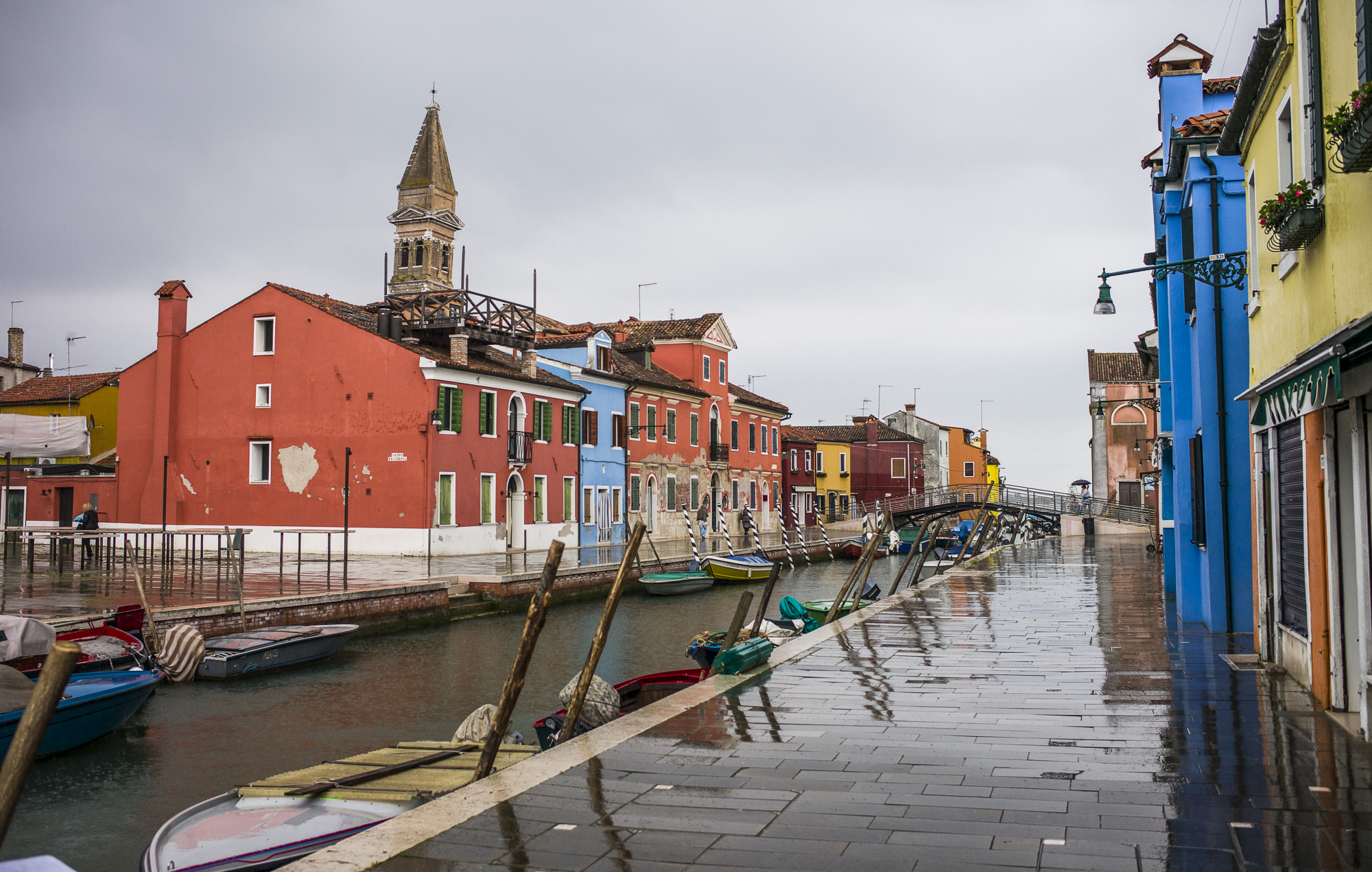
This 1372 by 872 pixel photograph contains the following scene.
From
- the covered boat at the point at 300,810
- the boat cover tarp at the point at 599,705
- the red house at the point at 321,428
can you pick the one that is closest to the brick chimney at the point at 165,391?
the red house at the point at 321,428

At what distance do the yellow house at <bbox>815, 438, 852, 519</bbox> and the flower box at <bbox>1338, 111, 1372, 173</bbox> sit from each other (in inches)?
2218

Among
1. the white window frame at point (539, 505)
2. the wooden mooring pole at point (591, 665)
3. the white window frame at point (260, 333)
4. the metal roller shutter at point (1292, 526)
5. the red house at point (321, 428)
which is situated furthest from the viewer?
the white window frame at point (539, 505)

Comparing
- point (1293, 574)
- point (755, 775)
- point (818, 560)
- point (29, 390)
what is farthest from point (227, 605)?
point (29, 390)

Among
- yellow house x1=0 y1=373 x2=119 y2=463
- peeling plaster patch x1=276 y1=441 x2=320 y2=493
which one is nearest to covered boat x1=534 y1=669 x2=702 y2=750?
peeling plaster patch x1=276 y1=441 x2=320 y2=493

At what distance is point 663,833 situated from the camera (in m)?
4.34

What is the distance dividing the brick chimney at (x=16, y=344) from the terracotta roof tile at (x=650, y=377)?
28510 millimetres

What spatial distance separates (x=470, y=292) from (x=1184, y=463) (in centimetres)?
2388

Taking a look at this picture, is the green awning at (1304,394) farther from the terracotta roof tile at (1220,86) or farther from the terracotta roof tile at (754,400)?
the terracotta roof tile at (754,400)

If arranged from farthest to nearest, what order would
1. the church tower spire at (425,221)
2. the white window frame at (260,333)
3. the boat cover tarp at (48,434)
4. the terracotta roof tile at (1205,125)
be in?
1. the church tower spire at (425,221)
2. the boat cover tarp at (48,434)
3. the white window frame at (260,333)
4. the terracotta roof tile at (1205,125)

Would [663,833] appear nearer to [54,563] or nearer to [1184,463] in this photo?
[1184,463]

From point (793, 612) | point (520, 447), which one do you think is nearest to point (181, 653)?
point (793, 612)

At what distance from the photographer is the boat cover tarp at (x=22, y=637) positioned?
11.4m

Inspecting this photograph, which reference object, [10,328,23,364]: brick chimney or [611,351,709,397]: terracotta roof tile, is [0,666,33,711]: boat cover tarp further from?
[10,328,23,364]: brick chimney

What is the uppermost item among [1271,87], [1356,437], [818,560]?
[1271,87]
